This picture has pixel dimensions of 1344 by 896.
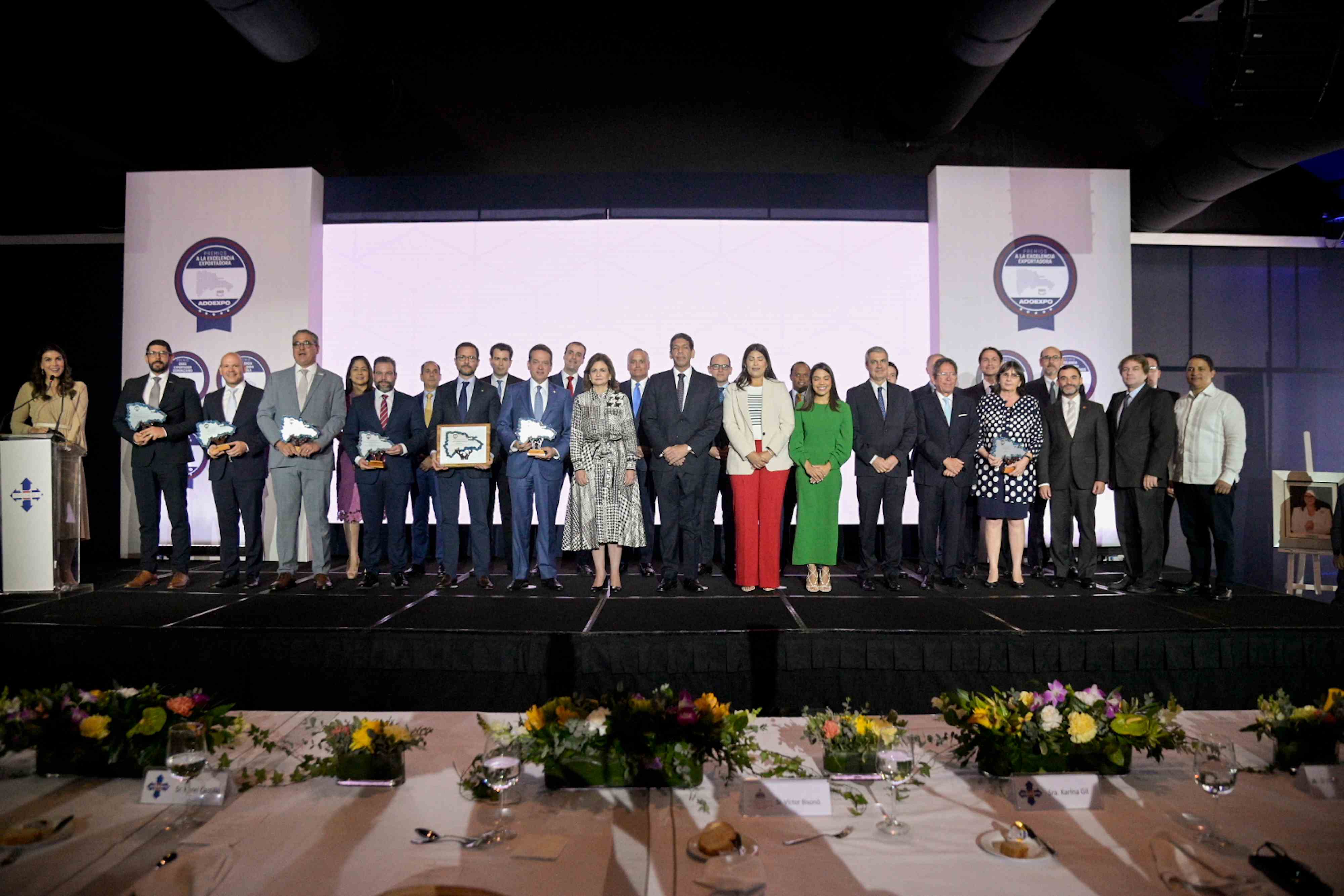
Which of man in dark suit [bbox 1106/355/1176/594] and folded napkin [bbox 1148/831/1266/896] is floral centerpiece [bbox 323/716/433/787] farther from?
man in dark suit [bbox 1106/355/1176/594]

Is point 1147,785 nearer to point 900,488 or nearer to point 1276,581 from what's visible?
point 900,488

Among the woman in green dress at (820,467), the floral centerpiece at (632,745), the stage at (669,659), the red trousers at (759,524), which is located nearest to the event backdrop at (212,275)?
the stage at (669,659)

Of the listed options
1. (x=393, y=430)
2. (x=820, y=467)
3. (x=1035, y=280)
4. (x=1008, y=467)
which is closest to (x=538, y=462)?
(x=393, y=430)

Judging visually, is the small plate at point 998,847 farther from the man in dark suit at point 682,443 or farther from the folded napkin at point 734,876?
the man in dark suit at point 682,443

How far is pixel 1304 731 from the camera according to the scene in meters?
1.65

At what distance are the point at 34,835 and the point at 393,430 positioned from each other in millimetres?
4121

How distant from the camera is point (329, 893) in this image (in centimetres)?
118

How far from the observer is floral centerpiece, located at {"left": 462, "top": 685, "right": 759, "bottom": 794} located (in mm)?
1539

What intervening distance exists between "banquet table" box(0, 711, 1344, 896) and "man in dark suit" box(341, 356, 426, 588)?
3540mm

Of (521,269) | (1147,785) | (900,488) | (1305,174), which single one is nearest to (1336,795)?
(1147,785)

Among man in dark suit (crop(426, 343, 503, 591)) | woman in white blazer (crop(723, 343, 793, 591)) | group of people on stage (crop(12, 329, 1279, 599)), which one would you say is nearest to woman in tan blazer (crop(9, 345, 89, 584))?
group of people on stage (crop(12, 329, 1279, 599))

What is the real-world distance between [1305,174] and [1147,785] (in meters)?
8.71

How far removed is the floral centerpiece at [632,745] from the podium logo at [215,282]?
6.40 meters

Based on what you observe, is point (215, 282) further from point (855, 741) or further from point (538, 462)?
point (855, 741)
